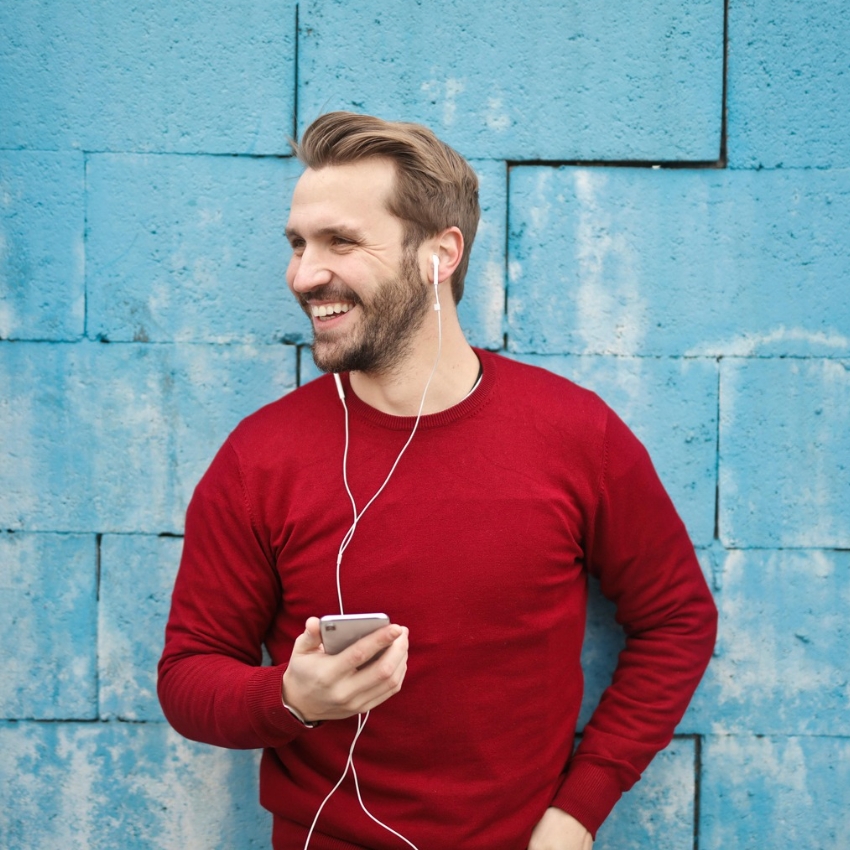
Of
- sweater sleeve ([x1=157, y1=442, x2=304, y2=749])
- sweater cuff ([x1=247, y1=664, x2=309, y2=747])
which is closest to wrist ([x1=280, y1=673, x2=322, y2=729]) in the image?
sweater cuff ([x1=247, y1=664, x2=309, y2=747])

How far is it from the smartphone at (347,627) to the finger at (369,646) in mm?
13

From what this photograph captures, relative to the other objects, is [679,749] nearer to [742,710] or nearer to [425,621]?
[742,710]

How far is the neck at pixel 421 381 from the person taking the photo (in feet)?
6.77

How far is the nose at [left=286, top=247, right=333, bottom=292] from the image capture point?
6.40 ft

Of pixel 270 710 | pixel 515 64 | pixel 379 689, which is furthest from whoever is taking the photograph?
pixel 515 64

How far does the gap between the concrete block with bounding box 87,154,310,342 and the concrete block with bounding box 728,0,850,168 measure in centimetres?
136

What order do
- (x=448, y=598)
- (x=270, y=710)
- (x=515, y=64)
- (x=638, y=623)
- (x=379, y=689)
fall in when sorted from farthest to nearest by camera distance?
(x=515, y=64)
(x=638, y=623)
(x=448, y=598)
(x=270, y=710)
(x=379, y=689)

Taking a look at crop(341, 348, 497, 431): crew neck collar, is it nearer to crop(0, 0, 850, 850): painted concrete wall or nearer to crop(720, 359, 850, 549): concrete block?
crop(0, 0, 850, 850): painted concrete wall

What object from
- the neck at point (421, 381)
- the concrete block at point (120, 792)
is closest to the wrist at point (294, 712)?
the neck at point (421, 381)

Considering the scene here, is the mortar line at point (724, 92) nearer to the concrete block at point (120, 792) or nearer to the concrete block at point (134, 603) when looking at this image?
the concrete block at point (134, 603)

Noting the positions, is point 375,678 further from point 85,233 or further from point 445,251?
point 85,233

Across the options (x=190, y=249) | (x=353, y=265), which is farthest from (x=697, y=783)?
(x=190, y=249)

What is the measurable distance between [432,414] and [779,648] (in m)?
1.33

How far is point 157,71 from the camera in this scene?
2391 millimetres
